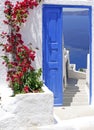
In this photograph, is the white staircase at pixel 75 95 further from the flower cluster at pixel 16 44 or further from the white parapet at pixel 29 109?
the white parapet at pixel 29 109

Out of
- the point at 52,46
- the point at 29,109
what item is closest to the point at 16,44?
the point at 52,46

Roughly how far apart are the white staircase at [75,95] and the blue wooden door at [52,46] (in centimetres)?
68

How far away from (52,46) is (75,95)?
1.72m

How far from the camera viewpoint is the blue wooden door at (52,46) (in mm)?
9867

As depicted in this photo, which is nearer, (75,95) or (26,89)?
(26,89)

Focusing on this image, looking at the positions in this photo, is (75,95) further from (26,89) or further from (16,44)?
(26,89)

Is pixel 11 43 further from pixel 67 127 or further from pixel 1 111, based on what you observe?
pixel 67 127

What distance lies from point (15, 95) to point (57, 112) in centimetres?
148

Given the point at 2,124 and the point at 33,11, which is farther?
the point at 33,11

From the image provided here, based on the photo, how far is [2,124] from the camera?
8094mm

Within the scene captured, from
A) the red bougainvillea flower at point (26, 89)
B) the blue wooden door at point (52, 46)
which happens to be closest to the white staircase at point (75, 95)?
the blue wooden door at point (52, 46)

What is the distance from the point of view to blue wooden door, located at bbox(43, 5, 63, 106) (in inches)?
388

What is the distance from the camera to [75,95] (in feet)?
36.1

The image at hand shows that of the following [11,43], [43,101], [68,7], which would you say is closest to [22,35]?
[11,43]
